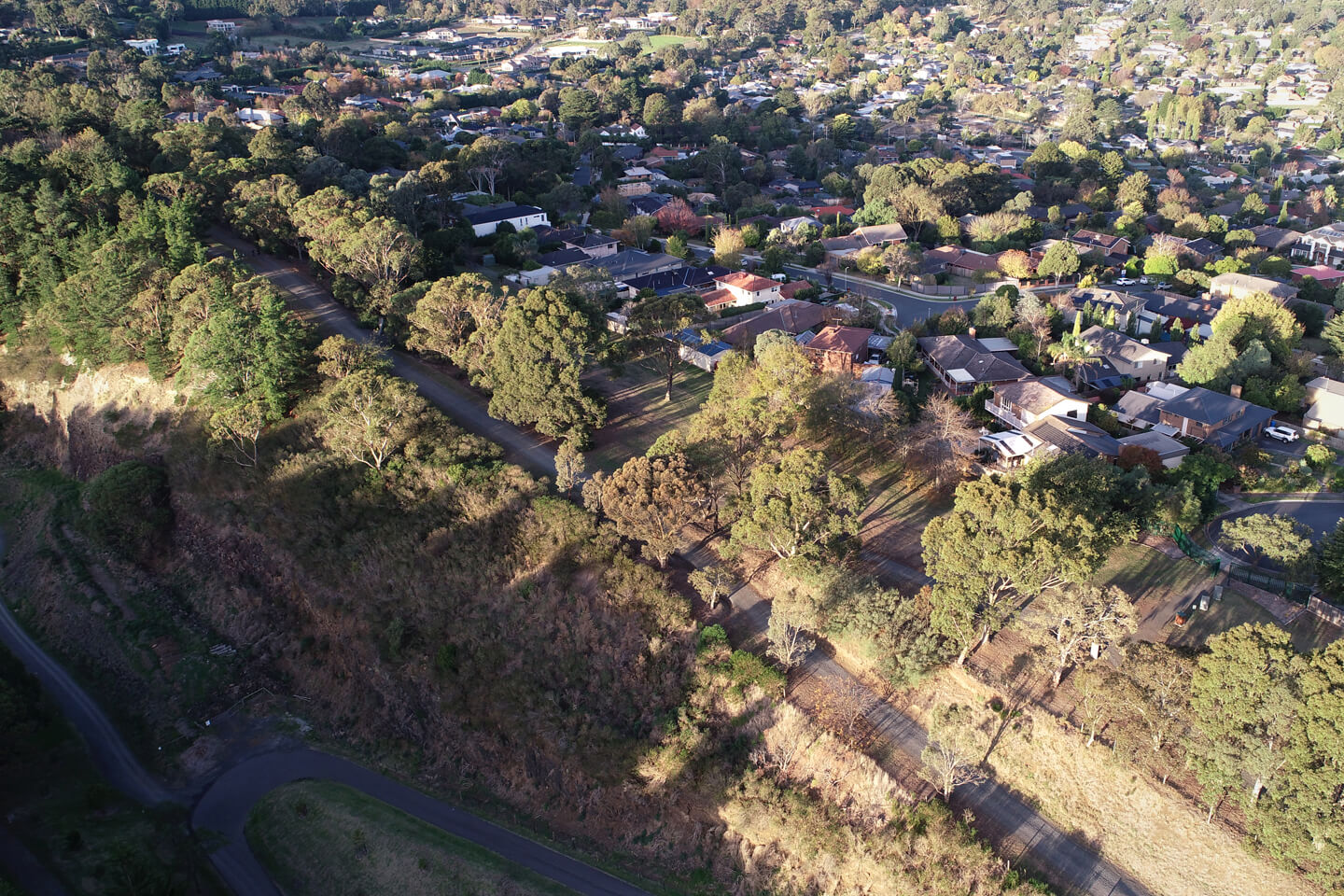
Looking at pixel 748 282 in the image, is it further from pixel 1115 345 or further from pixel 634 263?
pixel 1115 345

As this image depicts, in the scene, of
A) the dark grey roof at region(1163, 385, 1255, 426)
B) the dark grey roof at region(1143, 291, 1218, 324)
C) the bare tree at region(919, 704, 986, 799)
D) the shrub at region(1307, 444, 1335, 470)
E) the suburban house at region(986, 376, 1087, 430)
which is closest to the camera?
the bare tree at region(919, 704, 986, 799)

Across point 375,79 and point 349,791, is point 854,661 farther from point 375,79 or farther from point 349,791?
point 375,79

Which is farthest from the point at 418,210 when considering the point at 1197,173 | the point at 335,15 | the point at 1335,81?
the point at 1335,81

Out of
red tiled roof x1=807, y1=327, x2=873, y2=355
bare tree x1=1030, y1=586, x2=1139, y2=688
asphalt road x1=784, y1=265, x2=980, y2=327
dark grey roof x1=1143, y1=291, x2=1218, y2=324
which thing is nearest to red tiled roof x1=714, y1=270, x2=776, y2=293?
asphalt road x1=784, y1=265, x2=980, y2=327

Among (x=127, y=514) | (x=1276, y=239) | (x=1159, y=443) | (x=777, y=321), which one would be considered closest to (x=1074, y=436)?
(x=1159, y=443)

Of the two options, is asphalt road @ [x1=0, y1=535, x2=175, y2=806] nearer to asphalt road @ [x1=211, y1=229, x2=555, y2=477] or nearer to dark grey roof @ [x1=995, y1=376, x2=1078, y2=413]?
asphalt road @ [x1=211, y1=229, x2=555, y2=477]

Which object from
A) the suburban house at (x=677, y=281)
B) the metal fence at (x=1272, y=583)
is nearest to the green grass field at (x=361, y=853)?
the metal fence at (x=1272, y=583)

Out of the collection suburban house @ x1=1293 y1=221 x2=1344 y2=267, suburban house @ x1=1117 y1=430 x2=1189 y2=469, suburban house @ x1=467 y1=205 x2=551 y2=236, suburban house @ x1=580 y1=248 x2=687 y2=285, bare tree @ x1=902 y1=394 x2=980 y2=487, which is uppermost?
suburban house @ x1=467 y1=205 x2=551 y2=236
